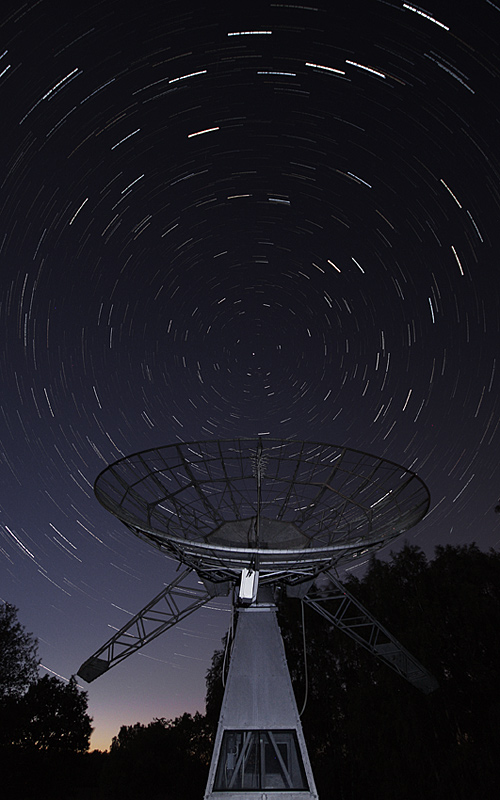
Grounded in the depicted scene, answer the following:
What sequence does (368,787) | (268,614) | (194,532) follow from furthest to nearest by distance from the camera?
(368,787) < (194,532) < (268,614)

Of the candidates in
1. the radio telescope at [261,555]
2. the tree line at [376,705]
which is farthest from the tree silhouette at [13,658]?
the radio telescope at [261,555]

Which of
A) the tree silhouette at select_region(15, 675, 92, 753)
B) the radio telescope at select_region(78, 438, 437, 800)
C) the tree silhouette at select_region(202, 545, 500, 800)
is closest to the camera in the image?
the radio telescope at select_region(78, 438, 437, 800)

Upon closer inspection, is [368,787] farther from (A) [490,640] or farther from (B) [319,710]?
(A) [490,640]

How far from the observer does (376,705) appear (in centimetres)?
1730

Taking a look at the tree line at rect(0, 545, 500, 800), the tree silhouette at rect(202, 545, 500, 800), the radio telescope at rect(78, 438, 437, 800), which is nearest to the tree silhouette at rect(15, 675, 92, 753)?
the tree line at rect(0, 545, 500, 800)

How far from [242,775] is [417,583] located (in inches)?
539

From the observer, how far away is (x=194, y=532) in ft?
39.9

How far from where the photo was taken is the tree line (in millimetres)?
15070

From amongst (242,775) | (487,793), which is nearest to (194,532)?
(242,775)

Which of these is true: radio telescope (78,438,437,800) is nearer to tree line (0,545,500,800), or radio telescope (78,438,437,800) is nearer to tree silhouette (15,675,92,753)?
tree line (0,545,500,800)

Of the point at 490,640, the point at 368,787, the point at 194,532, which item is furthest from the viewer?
the point at 368,787

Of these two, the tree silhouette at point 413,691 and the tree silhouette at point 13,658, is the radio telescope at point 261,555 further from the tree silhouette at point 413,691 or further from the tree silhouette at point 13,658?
the tree silhouette at point 13,658

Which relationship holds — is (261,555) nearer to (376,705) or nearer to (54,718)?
(376,705)

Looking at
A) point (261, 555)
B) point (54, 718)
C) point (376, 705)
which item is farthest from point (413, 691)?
point (54, 718)
